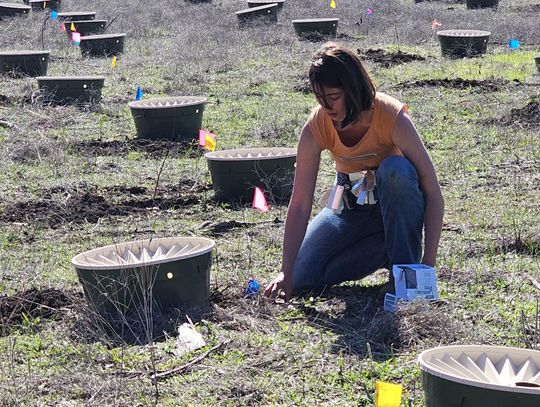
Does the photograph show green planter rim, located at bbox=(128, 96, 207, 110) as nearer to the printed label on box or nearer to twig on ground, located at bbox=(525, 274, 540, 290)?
twig on ground, located at bbox=(525, 274, 540, 290)

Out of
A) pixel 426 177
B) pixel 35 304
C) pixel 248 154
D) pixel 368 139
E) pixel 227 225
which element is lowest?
pixel 227 225

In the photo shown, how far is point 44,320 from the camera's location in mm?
4742

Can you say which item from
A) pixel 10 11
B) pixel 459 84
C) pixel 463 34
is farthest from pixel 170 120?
pixel 10 11

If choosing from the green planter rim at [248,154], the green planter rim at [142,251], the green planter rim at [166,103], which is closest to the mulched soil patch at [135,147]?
the green planter rim at [166,103]

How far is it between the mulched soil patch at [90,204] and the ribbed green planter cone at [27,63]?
5962 millimetres

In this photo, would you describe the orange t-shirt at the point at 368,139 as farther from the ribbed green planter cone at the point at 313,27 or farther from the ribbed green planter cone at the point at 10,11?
the ribbed green planter cone at the point at 10,11

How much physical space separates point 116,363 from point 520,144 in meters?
5.39

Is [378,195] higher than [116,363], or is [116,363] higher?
[378,195]

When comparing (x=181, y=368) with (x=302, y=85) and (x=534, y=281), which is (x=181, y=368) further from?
(x=302, y=85)

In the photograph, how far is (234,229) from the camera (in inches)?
256

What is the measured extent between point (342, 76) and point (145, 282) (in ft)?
3.84

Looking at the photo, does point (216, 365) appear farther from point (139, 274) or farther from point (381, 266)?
point (381, 266)

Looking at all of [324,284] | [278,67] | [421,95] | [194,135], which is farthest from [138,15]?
[324,284]

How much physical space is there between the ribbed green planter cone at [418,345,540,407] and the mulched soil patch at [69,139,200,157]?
5650 mm
